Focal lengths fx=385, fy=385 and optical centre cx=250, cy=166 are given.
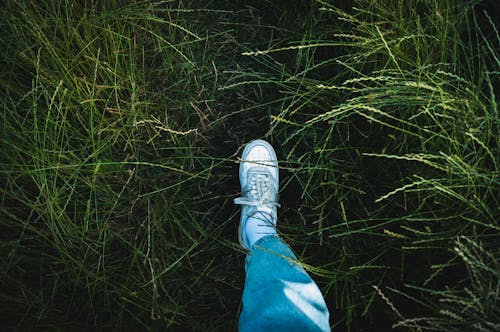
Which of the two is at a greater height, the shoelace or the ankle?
the shoelace

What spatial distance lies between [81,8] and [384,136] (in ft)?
2.90

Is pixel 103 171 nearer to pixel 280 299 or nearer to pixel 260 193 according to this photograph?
pixel 260 193

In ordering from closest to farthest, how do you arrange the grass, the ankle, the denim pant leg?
the denim pant leg, the grass, the ankle

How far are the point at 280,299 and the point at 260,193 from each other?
0.41m

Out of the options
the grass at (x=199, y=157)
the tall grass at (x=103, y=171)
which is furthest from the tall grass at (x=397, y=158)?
the tall grass at (x=103, y=171)

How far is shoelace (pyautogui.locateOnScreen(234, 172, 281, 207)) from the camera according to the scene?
1157 mm

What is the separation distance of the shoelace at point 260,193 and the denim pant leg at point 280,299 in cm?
21

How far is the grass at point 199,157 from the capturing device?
3.14ft

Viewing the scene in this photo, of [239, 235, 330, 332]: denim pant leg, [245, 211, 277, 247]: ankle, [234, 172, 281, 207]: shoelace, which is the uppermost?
[234, 172, 281, 207]: shoelace

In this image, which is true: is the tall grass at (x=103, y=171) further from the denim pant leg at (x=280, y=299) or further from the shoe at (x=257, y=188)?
the denim pant leg at (x=280, y=299)

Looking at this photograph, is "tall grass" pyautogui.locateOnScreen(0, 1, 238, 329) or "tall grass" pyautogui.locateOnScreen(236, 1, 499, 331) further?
"tall grass" pyautogui.locateOnScreen(0, 1, 238, 329)

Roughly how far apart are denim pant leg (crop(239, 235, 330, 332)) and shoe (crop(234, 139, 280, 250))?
0.18 m

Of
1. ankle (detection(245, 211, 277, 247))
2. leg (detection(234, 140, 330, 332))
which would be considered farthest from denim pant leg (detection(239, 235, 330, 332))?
ankle (detection(245, 211, 277, 247))

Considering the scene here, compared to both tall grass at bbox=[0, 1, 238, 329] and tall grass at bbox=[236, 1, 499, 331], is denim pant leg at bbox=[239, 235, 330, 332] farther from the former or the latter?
tall grass at bbox=[0, 1, 238, 329]
